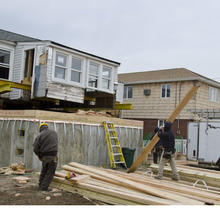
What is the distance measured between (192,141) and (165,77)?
13.8 meters

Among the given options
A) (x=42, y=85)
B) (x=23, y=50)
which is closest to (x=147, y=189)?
(x=42, y=85)

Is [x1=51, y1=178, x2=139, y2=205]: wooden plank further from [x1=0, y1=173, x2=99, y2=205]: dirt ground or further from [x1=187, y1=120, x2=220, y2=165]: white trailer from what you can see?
[x1=187, y1=120, x2=220, y2=165]: white trailer

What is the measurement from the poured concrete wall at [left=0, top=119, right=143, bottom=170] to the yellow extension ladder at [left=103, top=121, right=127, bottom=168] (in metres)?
0.31

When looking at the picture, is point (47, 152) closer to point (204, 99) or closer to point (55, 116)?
point (55, 116)

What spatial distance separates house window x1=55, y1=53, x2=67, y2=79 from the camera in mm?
16266

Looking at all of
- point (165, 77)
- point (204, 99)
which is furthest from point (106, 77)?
point (204, 99)

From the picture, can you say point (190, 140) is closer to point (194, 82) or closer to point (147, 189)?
point (147, 189)

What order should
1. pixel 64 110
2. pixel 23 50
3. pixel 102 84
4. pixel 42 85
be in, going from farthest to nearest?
pixel 64 110, pixel 102 84, pixel 23 50, pixel 42 85

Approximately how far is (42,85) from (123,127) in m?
4.75

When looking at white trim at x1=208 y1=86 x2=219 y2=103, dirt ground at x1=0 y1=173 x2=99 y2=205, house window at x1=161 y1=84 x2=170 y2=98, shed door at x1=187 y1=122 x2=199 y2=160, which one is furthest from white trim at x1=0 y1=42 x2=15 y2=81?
white trim at x1=208 y1=86 x2=219 y2=103

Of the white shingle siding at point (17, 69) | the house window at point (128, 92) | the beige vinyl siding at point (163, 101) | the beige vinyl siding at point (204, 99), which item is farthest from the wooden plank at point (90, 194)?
the house window at point (128, 92)

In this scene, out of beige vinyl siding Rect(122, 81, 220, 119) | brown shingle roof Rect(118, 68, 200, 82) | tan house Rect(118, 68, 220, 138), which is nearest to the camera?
tan house Rect(118, 68, 220, 138)

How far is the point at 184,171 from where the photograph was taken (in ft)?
35.6

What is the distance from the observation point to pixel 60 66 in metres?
16.3
